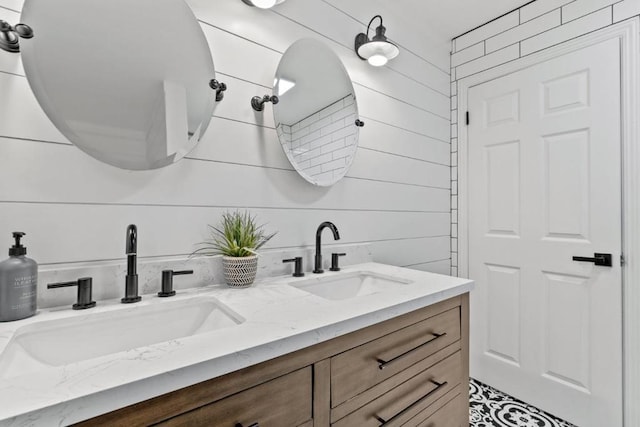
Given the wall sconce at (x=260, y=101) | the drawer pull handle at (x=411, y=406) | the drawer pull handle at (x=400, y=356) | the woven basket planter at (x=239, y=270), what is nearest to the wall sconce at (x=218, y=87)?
the wall sconce at (x=260, y=101)

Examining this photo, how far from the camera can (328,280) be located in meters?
1.36

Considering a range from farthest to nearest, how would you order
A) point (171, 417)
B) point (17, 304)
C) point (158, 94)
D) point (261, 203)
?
point (261, 203), point (158, 94), point (17, 304), point (171, 417)

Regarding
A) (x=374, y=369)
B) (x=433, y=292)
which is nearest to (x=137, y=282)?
(x=374, y=369)

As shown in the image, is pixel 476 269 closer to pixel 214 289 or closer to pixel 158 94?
pixel 214 289

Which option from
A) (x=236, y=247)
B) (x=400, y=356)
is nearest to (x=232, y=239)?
(x=236, y=247)

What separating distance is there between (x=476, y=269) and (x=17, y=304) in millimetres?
2323

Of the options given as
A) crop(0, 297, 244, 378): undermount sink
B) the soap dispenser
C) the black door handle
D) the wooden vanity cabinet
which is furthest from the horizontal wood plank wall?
the soap dispenser

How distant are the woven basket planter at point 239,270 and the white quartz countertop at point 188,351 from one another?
3cm

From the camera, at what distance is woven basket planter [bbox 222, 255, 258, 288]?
3.58ft

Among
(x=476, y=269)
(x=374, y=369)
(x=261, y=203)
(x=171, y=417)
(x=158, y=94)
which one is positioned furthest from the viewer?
(x=476, y=269)

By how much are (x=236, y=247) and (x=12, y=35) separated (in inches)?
33.3

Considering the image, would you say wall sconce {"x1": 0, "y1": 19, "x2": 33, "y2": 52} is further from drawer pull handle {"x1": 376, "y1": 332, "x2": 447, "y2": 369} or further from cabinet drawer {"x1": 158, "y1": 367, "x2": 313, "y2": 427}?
drawer pull handle {"x1": 376, "y1": 332, "x2": 447, "y2": 369}

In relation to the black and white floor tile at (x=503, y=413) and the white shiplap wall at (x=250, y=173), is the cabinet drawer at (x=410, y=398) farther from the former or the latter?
the black and white floor tile at (x=503, y=413)

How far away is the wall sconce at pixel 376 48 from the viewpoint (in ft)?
5.22
